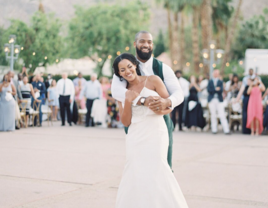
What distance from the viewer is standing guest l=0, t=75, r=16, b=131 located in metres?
14.8

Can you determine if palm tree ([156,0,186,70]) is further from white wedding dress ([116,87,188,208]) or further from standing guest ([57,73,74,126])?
white wedding dress ([116,87,188,208])

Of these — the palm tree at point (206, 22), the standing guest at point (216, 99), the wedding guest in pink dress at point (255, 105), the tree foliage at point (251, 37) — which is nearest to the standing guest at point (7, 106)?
the standing guest at point (216, 99)

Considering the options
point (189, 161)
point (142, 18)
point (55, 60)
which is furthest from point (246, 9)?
point (189, 161)

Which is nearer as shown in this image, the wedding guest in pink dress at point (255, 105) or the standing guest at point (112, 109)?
the wedding guest in pink dress at point (255, 105)

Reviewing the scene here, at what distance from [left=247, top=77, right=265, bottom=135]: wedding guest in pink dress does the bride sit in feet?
38.0

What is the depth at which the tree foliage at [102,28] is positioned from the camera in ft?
165

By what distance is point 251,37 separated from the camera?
207 ft

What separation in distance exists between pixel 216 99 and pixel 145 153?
37.8 feet

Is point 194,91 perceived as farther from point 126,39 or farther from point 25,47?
point 126,39

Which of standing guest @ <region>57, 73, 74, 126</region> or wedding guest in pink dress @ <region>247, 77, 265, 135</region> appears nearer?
wedding guest in pink dress @ <region>247, 77, 265, 135</region>

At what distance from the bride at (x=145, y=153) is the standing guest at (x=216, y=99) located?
11.1 meters

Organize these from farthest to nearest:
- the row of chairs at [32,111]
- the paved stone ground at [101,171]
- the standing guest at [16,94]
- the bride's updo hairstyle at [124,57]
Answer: the row of chairs at [32,111] → the standing guest at [16,94] → the paved stone ground at [101,171] → the bride's updo hairstyle at [124,57]

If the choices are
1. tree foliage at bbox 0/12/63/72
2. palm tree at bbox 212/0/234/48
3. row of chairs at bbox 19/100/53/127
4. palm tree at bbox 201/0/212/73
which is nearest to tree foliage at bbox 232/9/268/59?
palm tree at bbox 212/0/234/48

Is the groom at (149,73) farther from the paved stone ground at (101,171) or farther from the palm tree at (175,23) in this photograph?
the palm tree at (175,23)
